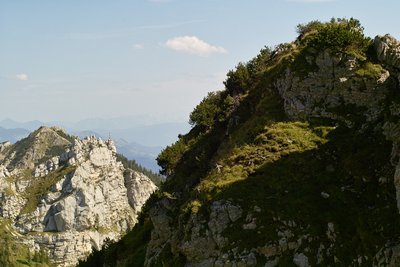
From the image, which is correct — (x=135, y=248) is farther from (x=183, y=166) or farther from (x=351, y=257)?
(x=351, y=257)

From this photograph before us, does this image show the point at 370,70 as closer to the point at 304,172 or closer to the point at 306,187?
the point at 304,172

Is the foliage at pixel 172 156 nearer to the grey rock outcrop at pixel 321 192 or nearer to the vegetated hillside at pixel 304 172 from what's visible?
the vegetated hillside at pixel 304 172

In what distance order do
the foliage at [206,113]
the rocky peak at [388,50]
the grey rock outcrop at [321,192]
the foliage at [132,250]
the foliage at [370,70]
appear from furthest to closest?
the foliage at [206,113]
the foliage at [132,250]
the foliage at [370,70]
the rocky peak at [388,50]
the grey rock outcrop at [321,192]

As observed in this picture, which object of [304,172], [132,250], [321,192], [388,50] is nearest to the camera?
[321,192]

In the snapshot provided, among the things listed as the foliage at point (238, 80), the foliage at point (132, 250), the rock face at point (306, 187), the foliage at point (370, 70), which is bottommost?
the foliage at point (132, 250)

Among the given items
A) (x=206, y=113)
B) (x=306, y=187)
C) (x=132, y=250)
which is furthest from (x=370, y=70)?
(x=132, y=250)

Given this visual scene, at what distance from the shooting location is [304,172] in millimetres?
47688

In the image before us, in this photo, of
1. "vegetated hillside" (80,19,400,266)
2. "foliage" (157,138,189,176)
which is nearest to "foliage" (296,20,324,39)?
"vegetated hillside" (80,19,400,266)

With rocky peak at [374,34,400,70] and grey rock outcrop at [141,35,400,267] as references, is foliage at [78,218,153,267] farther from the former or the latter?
rocky peak at [374,34,400,70]

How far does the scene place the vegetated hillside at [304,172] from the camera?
130ft

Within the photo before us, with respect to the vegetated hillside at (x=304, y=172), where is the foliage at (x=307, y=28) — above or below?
above

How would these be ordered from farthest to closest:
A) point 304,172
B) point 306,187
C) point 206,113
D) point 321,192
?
1. point 206,113
2. point 304,172
3. point 306,187
4. point 321,192

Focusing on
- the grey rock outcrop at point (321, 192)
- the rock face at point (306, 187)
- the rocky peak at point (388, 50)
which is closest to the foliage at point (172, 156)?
the grey rock outcrop at point (321, 192)

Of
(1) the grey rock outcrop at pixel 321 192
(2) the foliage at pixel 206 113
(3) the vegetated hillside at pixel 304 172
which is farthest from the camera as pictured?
(2) the foliage at pixel 206 113
